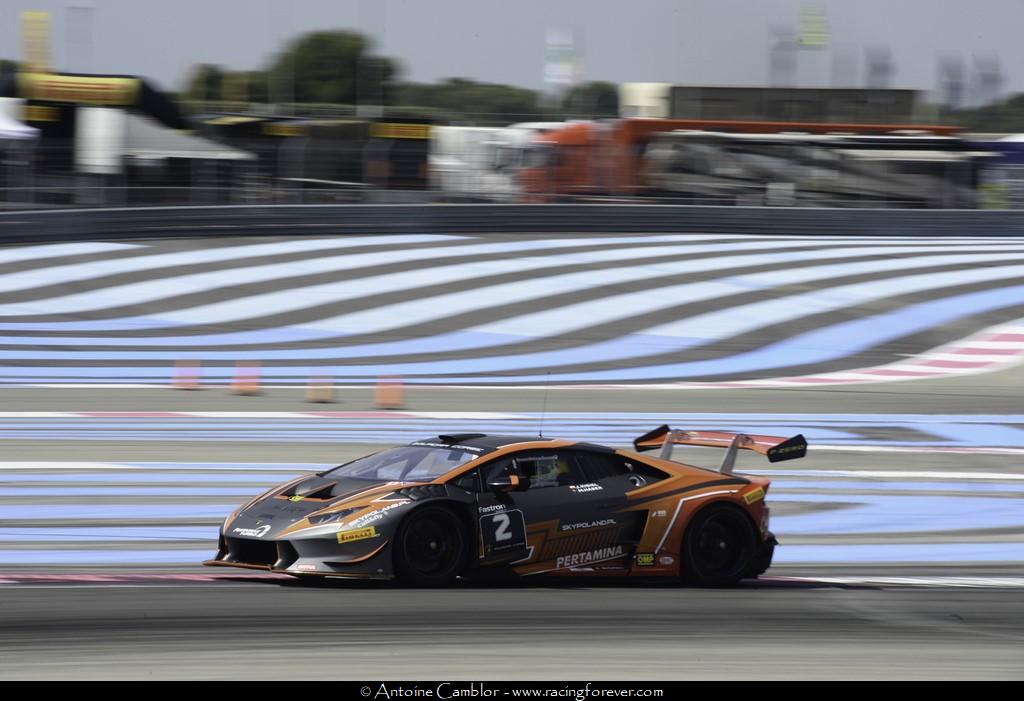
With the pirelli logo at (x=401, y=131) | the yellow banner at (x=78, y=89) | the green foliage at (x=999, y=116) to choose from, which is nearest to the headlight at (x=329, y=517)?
the pirelli logo at (x=401, y=131)

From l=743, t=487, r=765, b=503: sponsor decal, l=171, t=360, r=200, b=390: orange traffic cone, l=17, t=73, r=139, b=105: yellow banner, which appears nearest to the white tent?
l=17, t=73, r=139, b=105: yellow banner

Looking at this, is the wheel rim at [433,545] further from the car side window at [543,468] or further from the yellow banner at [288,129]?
the yellow banner at [288,129]

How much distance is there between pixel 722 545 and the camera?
28.1 ft

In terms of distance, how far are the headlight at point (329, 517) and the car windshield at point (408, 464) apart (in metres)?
0.49

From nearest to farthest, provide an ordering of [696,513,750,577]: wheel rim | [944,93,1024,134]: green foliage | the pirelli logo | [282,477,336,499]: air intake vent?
1. [282,477,336,499]: air intake vent
2. [696,513,750,577]: wheel rim
3. the pirelli logo
4. [944,93,1024,134]: green foliage

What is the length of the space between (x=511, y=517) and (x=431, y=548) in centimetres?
53

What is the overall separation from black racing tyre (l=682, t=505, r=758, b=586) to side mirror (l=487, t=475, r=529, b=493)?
1.21 meters

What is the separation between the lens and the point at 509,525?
7.84 meters

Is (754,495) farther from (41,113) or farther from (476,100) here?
(476,100)

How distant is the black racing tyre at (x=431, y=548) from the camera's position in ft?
24.6

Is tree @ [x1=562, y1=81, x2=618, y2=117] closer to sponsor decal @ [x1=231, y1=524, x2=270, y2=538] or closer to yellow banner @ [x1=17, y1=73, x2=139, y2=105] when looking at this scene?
yellow banner @ [x1=17, y1=73, x2=139, y2=105]

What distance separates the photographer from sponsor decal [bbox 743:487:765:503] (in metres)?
8.65

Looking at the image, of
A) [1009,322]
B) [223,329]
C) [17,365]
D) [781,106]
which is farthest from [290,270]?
[781,106]
